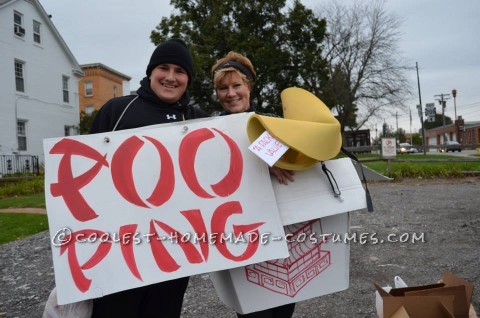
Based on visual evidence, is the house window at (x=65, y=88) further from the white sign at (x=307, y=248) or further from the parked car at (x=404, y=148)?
the white sign at (x=307, y=248)

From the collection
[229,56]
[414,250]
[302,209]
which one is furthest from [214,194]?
[414,250]

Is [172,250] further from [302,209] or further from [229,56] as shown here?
[229,56]

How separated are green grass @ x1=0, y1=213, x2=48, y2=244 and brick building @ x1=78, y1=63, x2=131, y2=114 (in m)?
26.5

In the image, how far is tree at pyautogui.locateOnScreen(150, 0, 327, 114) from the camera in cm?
2170

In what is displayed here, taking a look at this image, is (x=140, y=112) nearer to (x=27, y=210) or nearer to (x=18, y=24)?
(x=27, y=210)

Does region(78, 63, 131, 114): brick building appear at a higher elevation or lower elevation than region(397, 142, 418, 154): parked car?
higher

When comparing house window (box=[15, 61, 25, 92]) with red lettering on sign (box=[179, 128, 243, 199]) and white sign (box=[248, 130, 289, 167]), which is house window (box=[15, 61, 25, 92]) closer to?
red lettering on sign (box=[179, 128, 243, 199])

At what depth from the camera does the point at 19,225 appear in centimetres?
754

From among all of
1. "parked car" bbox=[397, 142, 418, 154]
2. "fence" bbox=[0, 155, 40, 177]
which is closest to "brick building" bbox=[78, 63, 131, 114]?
"fence" bbox=[0, 155, 40, 177]

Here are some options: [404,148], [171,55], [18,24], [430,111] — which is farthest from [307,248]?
[430,111]

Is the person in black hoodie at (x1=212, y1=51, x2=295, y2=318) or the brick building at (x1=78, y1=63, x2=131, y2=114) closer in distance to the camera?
the person in black hoodie at (x1=212, y1=51, x2=295, y2=318)

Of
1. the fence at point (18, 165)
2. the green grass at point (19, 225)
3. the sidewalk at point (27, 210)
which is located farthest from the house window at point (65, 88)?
the green grass at point (19, 225)

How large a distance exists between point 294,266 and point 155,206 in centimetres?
71

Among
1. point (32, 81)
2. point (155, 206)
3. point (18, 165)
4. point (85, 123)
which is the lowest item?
point (155, 206)
